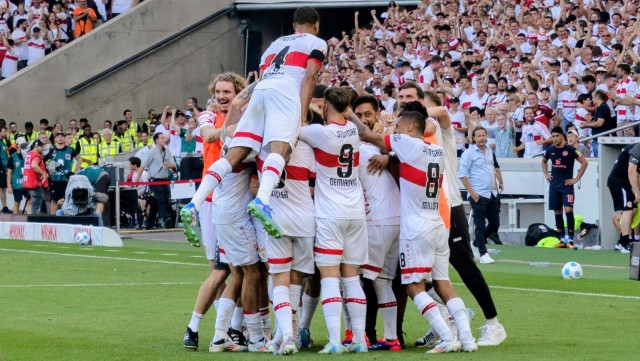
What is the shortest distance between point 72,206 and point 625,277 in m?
13.4

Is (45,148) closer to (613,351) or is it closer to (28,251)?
(28,251)

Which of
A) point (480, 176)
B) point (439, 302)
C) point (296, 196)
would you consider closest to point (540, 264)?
point (480, 176)

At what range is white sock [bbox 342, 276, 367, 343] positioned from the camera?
34.3 feet

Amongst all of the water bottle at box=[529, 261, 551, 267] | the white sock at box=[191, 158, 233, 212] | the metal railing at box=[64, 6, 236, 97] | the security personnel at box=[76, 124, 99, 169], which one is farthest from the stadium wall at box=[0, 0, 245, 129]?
the white sock at box=[191, 158, 233, 212]

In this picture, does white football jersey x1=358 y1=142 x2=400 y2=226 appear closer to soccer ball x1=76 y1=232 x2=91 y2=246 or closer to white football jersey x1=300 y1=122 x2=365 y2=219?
white football jersey x1=300 y1=122 x2=365 y2=219

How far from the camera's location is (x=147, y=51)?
4066cm

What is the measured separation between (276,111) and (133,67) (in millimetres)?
30767

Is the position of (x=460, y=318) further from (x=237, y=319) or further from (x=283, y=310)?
(x=237, y=319)

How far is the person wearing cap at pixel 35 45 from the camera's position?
130 feet

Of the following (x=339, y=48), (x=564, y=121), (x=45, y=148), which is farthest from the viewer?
(x=339, y=48)

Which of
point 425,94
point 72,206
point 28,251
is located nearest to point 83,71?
point 72,206

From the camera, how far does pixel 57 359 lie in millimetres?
10109

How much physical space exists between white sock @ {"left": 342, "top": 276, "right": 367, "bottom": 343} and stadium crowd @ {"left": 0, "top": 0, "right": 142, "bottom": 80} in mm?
30593

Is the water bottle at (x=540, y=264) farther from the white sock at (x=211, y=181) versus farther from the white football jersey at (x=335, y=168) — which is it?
the white sock at (x=211, y=181)
